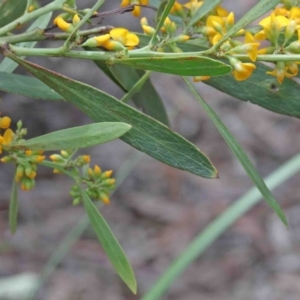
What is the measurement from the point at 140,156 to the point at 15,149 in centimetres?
204

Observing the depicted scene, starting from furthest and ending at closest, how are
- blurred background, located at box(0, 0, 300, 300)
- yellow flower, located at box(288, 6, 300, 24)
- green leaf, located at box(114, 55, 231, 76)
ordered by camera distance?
blurred background, located at box(0, 0, 300, 300), yellow flower, located at box(288, 6, 300, 24), green leaf, located at box(114, 55, 231, 76)

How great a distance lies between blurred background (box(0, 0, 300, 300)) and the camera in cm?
268

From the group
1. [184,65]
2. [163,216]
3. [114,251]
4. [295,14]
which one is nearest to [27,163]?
[114,251]

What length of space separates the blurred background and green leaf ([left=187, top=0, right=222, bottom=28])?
1.87 m

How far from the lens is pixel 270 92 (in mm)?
834

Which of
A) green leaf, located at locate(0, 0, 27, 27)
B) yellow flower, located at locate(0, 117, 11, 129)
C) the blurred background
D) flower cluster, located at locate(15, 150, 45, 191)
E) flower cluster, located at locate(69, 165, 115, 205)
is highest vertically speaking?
green leaf, located at locate(0, 0, 27, 27)

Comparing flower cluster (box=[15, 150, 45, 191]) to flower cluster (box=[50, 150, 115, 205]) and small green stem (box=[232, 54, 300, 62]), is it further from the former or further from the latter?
small green stem (box=[232, 54, 300, 62])

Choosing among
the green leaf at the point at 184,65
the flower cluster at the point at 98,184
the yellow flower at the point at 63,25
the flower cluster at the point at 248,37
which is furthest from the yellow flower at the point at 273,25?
the flower cluster at the point at 98,184

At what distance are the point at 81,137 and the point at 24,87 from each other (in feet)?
0.60

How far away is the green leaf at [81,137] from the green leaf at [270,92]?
0.77 feet

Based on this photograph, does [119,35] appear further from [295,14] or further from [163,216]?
[163,216]

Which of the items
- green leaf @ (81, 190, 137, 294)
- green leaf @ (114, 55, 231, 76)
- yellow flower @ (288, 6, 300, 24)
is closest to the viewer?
green leaf @ (114, 55, 231, 76)

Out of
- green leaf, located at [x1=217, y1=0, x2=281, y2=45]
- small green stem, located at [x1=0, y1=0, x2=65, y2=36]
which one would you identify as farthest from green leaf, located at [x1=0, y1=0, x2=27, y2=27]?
green leaf, located at [x1=217, y1=0, x2=281, y2=45]

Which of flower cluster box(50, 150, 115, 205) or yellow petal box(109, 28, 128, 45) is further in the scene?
flower cluster box(50, 150, 115, 205)
